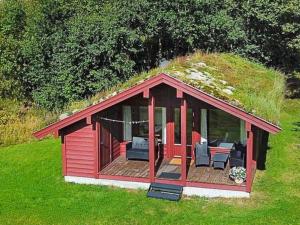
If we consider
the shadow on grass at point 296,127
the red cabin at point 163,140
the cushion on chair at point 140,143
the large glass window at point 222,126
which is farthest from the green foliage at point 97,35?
the large glass window at point 222,126

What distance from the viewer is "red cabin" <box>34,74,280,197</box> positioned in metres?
15.7

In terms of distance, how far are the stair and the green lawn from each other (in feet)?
0.81

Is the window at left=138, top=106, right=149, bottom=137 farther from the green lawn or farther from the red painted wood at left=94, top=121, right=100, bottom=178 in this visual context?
the green lawn

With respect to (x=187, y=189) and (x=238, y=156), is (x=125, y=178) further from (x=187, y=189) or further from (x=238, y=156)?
(x=238, y=156)

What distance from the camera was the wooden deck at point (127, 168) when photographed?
1725cm

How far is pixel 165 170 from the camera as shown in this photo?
1766 centimetres

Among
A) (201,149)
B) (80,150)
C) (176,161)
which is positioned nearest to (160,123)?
(176,161)

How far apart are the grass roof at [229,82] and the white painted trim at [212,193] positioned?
9.28ft

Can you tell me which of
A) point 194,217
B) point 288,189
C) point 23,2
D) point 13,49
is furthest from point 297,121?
point 23,2

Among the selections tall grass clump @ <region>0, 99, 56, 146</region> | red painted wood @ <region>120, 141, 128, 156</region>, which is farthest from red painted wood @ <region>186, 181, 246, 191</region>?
tall grass clump @ <region>0, 99, 56, 146</region>

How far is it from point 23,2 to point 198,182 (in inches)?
942

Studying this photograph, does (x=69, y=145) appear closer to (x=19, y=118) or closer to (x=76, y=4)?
(x=19, y=118)

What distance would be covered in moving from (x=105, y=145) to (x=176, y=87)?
4467 millimetres

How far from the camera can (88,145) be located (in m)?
17.4
